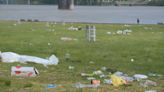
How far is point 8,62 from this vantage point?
15.1 m

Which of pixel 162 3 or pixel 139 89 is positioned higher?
pixel 139 89

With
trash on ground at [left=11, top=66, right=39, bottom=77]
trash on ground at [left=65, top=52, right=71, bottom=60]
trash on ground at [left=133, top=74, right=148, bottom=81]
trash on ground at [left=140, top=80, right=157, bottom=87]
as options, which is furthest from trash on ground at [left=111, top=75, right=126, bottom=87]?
trash on ground at [left=65, top=52, right=71, bottom=60]

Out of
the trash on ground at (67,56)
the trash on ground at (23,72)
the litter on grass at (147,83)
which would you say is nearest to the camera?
the litter on grass at (147,83)

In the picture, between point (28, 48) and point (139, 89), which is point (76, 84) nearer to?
point (139, 89)

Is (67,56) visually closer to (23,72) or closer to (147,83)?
(23,72)

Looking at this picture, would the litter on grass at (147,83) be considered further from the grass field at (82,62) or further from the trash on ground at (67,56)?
the trash on ground at (67,56)

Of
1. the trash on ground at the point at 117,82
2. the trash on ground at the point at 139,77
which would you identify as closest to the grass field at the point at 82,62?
the trash on ground at the point at 117,82

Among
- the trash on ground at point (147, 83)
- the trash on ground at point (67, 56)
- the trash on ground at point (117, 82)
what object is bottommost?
the trash on ground at point (67, 56)

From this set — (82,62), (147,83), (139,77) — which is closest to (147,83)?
(147,83)

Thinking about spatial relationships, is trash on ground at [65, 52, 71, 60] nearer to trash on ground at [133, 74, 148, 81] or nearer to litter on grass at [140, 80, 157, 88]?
trash on ground at [133, 74, 148, 81]

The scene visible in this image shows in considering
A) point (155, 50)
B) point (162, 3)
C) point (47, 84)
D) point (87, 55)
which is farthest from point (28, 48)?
point (162, 3)

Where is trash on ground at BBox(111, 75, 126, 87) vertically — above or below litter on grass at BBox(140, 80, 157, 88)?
above

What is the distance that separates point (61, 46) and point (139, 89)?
11157 mm

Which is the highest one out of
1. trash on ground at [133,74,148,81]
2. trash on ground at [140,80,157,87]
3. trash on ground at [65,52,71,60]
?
trash on ground at [140,80,157,87]
